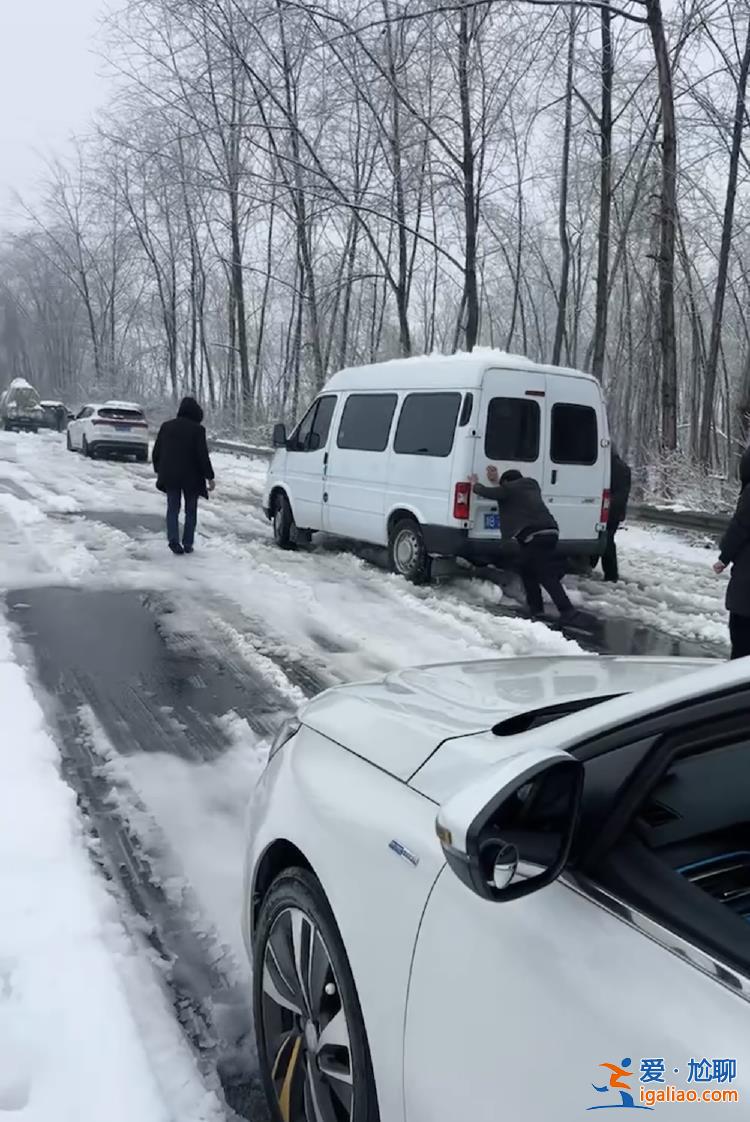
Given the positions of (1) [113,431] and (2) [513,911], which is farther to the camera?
(1) [113,431]

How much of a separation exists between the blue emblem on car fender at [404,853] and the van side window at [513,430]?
7525 millimetres

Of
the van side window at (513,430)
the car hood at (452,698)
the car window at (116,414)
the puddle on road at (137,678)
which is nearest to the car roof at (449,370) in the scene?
the van side window at (513,430)

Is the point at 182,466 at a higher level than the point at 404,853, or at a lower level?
higher

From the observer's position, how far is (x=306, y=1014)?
7.47 feet

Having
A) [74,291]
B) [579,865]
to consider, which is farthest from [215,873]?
[74,291]

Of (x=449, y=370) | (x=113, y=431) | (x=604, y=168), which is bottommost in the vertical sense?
(x=113, y=431)

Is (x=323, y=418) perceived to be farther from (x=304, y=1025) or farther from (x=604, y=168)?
(x=604, y=168)

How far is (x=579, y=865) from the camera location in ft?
5.24

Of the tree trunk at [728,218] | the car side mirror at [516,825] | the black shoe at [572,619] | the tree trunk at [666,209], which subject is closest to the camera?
the car side mirror at [516,825]

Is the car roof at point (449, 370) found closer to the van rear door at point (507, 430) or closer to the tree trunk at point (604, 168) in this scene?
the van rear door at point (507, 430)

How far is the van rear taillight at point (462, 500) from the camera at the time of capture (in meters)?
9.18

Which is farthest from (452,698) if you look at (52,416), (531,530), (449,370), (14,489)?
(52,416)

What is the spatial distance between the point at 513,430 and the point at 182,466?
4.17 metres

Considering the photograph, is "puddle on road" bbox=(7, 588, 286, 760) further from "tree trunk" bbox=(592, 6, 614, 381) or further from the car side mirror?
"tree trunk" bbox=(592, 6, 614, 381)
